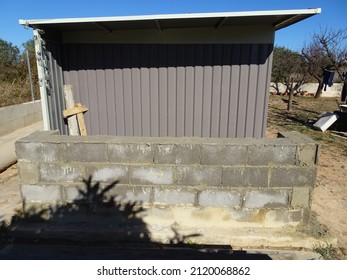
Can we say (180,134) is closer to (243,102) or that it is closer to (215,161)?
(243,102)

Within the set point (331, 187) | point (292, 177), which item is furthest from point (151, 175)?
point (331, 187)

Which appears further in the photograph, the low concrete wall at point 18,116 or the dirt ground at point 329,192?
the low concrete wall at point 18,116

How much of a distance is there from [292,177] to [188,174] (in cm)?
117

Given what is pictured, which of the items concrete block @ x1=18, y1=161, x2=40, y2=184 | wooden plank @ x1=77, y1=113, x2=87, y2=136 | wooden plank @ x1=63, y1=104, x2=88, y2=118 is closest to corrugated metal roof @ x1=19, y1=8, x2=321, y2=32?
wooden plank @ x1=63, y1=104, x2=88, y2=118

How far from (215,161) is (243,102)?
2639mm

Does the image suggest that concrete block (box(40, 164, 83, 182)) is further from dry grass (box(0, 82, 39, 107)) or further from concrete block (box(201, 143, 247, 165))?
dry grass (box(0, 82, 39, 107))

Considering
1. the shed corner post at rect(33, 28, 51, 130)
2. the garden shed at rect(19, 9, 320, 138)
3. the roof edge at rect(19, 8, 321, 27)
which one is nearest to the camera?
the roof edge at rect(19, 8, 321, 27)

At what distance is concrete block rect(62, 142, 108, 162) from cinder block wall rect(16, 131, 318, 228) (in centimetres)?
1

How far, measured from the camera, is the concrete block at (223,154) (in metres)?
2.79

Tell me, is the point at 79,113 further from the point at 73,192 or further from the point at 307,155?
the point at 307,155

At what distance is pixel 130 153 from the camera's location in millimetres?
2840

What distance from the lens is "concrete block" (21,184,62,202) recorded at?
9.75ft

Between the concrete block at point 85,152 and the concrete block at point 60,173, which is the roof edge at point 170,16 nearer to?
the concrete block at point 85,152

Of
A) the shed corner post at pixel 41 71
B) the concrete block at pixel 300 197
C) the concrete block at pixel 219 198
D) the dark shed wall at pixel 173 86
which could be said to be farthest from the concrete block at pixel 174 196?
the shed corner post at pixel 41 71
